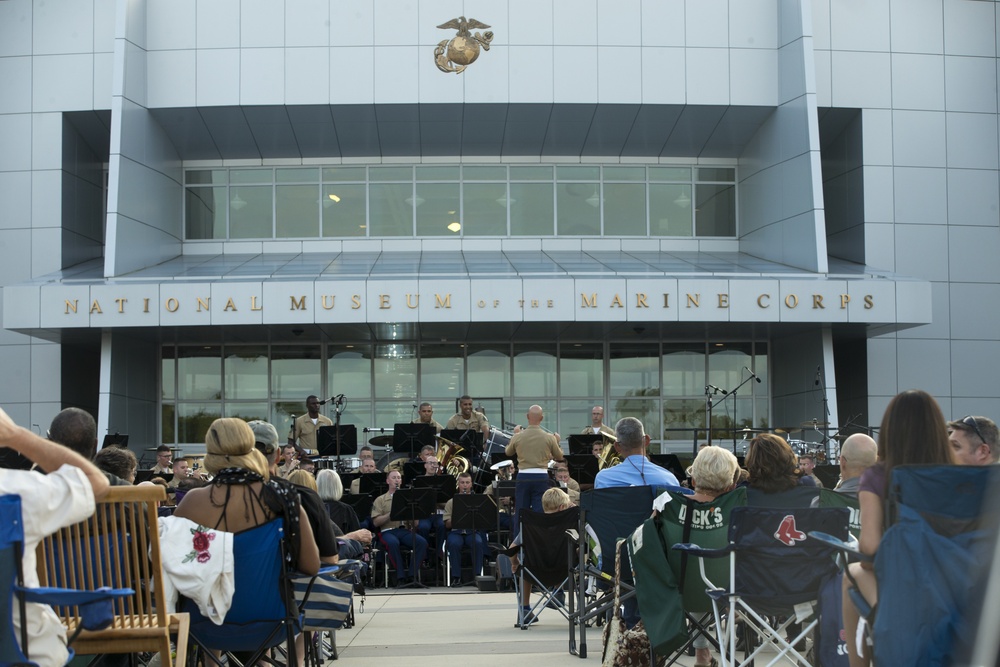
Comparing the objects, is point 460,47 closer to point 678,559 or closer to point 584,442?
point 584,442

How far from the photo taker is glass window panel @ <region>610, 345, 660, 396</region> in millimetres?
28438

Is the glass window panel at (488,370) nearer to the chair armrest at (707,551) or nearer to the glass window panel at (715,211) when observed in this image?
the glass window panel at (715,211)

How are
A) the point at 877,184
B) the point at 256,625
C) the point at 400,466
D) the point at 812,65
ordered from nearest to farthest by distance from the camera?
the point at 256,625 < the point at 400,466 < the point at 812,65 < the point at 877,184

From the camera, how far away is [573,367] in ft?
93.6

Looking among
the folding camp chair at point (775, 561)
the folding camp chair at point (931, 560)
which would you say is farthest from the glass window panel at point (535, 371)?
the folding camp chair at point (931, 560)

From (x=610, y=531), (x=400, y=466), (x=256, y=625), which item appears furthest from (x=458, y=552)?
(x=256, y=625)

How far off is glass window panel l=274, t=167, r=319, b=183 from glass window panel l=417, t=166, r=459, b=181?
2516 millimetres

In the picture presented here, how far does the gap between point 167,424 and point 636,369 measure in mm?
11224

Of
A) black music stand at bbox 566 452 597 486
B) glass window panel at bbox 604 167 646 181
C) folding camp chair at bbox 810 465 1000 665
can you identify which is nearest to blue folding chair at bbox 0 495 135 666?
folding camp chair at bbox 810 465 1000 665

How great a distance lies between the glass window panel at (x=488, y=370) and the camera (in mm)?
28266

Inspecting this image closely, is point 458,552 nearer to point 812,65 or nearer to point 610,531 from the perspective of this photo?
point 610,531

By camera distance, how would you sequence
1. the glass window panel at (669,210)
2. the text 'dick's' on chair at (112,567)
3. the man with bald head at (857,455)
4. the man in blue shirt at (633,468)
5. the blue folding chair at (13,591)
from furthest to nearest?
1. the glass window panel at (669,210)
2. the man in blue shirt at (633,468)
3. the man with bald head at (857,455)
4. the text 'dick's' on chair at (112,567)
5. the blue folding chair at (13,591)

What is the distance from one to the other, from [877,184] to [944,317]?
11.1 feet

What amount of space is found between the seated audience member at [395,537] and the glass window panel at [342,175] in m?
12.8
